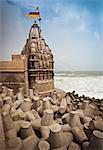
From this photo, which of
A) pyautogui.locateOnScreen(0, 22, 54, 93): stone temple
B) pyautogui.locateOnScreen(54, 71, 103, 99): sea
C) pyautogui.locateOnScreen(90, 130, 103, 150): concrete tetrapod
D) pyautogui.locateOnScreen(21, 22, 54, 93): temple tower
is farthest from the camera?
pyautogui.locateOnScreen(21, 22, 54, 93): temple tower

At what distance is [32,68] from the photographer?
2676 millimetres

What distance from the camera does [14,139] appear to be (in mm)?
1188

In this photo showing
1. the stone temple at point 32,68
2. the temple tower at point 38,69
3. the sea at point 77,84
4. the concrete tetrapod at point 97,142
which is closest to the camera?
the concrete tetrapod at point 97,142

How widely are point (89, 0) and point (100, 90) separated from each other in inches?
33.6

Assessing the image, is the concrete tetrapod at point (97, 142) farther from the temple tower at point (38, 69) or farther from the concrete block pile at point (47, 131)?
the temple tower at point (38, 69)

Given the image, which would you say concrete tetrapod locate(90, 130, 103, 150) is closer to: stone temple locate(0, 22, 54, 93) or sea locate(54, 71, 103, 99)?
sea locate(54, 71, 103, 99)

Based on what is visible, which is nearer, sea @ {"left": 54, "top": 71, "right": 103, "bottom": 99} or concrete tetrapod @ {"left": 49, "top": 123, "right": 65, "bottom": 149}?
concrete tetrapod @ {"left": 49, "top": 123, "right": 65, "bottom": 149}

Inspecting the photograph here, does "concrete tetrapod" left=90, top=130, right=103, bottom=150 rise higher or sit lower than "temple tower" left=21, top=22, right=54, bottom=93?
lower

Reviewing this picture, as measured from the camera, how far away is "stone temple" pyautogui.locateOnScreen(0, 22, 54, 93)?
86.5 inches

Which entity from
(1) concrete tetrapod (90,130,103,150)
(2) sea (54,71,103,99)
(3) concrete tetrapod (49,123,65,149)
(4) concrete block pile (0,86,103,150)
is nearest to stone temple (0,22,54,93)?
(2) sea (54,71,103,99)

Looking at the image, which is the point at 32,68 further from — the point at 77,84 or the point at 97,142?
the point at 97,142

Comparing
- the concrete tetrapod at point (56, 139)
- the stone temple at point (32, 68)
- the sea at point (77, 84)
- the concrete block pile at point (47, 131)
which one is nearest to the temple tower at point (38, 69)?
the stone temple at point (32, 68)

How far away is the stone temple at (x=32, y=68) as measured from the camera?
2.20 metres

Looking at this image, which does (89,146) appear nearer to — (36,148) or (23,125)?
(36,148)
